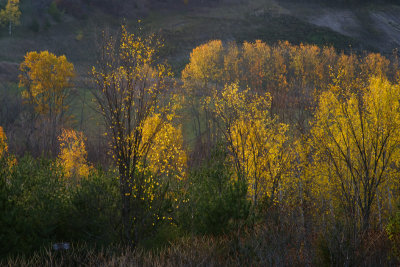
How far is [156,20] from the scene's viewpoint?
114625mm

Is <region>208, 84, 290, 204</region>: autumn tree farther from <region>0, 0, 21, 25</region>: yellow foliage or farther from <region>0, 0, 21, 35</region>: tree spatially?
<region>0, 0, 21, 25</region>: yellow foliage

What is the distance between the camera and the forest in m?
13.3

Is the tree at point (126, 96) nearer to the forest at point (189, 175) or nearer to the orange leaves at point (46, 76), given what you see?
the forest at point (189, 175)

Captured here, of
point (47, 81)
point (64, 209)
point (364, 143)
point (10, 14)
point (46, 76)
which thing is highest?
point (10, 14)

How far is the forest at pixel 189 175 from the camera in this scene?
1334 cm

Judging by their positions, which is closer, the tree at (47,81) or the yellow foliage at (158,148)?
the yellow foliage at (158,148)

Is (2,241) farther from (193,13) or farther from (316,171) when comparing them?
(193,13)

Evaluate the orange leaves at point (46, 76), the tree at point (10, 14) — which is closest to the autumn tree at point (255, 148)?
the orange leaves at point (46, 76)

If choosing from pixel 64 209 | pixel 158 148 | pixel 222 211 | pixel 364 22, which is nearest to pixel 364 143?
pixel 222 211

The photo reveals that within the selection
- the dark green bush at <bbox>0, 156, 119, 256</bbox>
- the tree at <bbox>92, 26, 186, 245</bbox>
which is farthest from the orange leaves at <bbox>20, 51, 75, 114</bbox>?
the tree at <bbox>92, 26, 186, 245</bbox>

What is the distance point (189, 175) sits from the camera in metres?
20.9

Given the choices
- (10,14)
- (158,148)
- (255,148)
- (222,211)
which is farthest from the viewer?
(10,14)

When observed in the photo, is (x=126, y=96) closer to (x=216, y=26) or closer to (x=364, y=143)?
(x=364, y=143)

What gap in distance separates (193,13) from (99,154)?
268 feet
